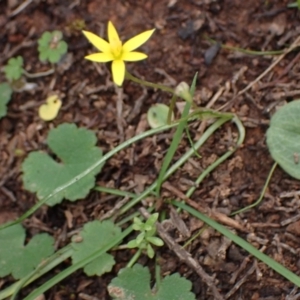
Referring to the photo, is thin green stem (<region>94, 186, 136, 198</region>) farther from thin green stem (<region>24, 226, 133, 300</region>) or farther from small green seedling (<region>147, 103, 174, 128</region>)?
small green seedling (<region>147, 103, 174, 128</region>)

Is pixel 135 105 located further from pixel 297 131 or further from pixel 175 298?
pixel 175 298

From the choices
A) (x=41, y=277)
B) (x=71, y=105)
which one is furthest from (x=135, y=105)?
(x=41, y=277)

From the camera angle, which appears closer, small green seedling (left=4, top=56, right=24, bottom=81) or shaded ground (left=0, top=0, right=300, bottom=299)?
shaded ground (left=0, top=0, right=300, bottom=299)

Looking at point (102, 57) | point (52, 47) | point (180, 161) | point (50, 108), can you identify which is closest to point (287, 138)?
point (180, 161)

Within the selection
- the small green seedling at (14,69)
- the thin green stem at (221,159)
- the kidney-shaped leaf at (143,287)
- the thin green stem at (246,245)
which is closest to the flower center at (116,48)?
the thin green stem at (221,159)

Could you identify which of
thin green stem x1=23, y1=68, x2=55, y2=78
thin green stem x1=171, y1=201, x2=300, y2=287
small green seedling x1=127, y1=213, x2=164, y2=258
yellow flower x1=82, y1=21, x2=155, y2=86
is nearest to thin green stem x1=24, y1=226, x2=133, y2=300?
small green seedling x1=127, y1=213, x2=164, y2=258

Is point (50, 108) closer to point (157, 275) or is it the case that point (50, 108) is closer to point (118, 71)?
point (118, 71)
